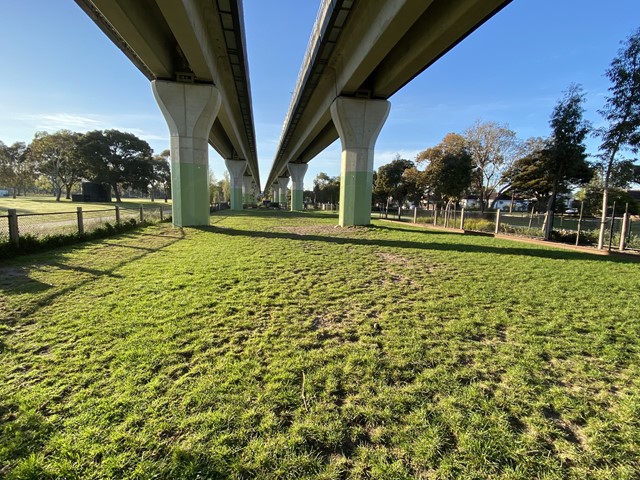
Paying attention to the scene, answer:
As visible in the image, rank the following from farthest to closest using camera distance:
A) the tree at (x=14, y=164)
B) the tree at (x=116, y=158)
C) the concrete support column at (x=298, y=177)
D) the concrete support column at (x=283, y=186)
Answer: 1. the concrete support column at (x=283, y=186)
2. the tree at (x=14, y=164)
3. the tree at (x=116, y=158)
4. the concrete support column at (x=298, y=177)

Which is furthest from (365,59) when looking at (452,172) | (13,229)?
(452,172)

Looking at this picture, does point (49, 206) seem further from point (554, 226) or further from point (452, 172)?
point (554, 226)

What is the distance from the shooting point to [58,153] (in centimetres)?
5303

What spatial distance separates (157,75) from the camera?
1412cm

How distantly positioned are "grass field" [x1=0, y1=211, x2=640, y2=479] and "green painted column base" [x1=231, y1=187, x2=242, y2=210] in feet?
122

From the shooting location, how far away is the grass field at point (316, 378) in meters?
2.09

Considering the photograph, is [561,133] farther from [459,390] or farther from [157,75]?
[157,75]

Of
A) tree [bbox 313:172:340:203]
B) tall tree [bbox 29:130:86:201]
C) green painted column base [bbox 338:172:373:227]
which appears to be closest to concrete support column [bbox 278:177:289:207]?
tree [bbox 313:172:340:203]

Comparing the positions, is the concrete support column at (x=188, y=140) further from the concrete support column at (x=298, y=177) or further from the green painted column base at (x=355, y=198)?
the concrete support column at (x=298, y=177)

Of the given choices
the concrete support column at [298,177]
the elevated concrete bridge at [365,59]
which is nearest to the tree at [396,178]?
the concrete support column at [298,177]

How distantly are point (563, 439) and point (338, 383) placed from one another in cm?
181

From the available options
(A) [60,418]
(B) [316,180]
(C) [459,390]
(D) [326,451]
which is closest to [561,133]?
(C) [459,390]

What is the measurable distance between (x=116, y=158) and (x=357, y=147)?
5390cm

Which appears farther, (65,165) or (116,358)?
(65,165)
